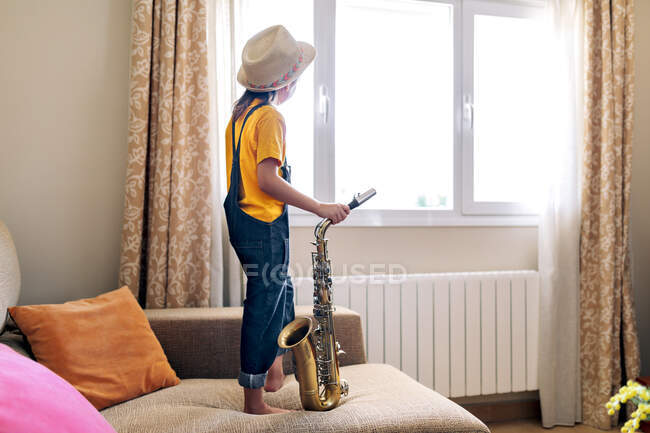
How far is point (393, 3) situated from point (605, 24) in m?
1.16

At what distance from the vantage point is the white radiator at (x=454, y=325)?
8.12 feet

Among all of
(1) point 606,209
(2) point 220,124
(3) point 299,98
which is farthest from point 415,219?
(2) point 220,124

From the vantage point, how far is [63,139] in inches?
87.2

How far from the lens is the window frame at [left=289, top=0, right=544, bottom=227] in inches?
99.7

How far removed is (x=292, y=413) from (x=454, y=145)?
1.82 metres

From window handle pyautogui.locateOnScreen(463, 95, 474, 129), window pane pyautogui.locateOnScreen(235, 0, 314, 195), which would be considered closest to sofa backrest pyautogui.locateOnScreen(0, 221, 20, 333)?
window pane pyautogui.locateOnScreen(235, 0, 314, 195)

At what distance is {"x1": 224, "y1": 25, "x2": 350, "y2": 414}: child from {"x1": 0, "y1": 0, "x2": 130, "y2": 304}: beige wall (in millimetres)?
998

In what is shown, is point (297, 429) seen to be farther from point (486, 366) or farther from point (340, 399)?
point (486, 366)

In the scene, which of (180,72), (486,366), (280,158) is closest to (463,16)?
(180,72)

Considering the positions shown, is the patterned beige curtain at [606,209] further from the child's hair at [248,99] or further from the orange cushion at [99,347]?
the orange cushion at [99,347]

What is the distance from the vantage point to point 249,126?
1537mm

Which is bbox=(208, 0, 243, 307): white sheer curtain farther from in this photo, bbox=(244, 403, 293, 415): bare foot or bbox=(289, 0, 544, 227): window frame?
bbox=(244, 403, 293, 415): bare foot

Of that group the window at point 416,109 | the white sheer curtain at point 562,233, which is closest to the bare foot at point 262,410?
the window at point 416,109

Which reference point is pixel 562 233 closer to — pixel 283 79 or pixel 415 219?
→ pixel 415 219
